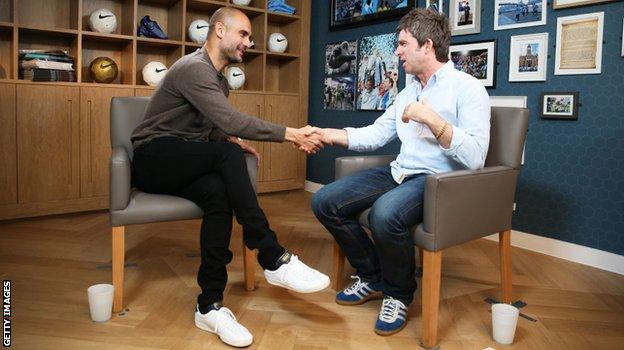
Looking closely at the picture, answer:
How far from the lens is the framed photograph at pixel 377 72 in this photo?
3947 millimetres

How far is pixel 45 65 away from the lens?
3447 mm

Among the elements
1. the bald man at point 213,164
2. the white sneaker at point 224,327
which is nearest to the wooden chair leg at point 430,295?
the bald man at point 213,164

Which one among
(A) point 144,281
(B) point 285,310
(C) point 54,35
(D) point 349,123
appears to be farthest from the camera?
(D) point 349,123

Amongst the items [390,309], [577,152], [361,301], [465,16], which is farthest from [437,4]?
[390,309]

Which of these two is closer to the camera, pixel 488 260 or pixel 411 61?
pixel 411 61

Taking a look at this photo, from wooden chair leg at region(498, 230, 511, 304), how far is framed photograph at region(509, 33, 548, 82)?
1.22m

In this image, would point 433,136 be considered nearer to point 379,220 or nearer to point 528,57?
point 379,220

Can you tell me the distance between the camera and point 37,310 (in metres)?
2.01

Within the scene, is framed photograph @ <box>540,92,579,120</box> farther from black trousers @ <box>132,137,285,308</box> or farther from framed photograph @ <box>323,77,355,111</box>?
black trousers @ <box>132,137,285,308</box>

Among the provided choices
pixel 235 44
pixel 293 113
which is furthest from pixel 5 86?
pixel 293 113

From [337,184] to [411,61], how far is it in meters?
0.55

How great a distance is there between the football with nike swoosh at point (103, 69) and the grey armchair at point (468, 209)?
7.62 ft

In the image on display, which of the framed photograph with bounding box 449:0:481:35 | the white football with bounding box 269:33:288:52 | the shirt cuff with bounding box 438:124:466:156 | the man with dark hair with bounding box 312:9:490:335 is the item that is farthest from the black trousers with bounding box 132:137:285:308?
the white football with bounding box 269:33:288:52

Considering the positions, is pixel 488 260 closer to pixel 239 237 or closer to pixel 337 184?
pixel 337 184
